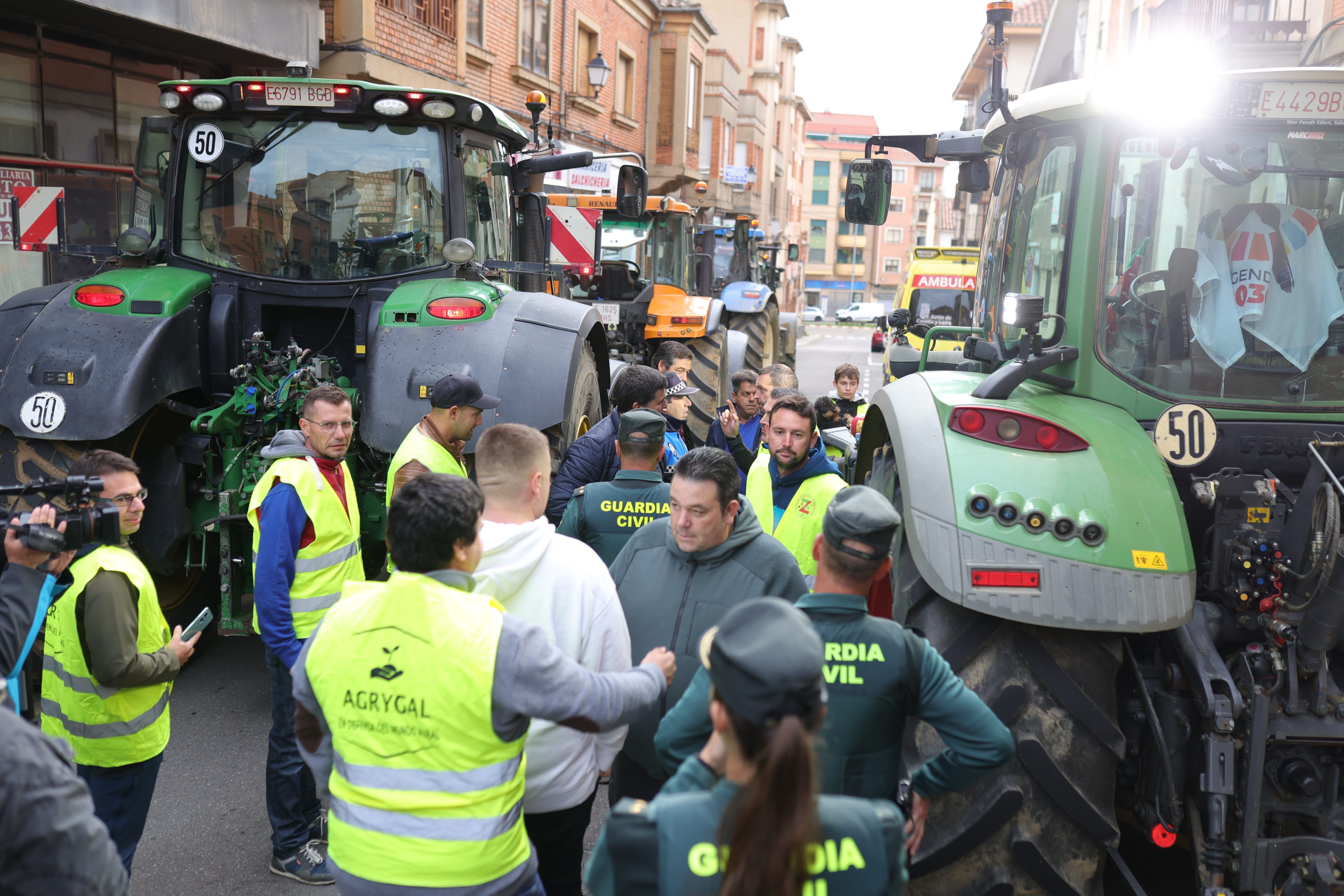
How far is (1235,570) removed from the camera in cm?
307

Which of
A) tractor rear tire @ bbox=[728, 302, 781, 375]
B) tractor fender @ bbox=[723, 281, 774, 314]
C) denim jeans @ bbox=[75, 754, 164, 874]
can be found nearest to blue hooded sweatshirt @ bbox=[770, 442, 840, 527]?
denim jeans @ bbox=[75, 754, 164, 874]

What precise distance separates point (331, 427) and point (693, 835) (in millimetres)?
2765

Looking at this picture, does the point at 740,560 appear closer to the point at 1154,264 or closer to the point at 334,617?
the point at 334,617

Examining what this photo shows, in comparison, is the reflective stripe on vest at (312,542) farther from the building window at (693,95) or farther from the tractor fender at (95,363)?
the building window at (693,95)

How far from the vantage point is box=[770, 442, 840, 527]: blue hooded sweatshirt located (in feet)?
14.4

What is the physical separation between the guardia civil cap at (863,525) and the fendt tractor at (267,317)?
2.90 metres

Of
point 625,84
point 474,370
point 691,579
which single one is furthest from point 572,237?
point 625,84

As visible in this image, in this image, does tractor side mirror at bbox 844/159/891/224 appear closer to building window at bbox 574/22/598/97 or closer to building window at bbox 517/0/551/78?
building window at bbox 517/0/551/78

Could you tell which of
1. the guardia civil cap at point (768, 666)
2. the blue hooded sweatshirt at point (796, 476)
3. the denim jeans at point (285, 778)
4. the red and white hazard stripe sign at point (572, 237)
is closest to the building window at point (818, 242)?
the red and white hazard stripe sign at point (572, 237)

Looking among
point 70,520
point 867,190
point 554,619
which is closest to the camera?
point 70,520

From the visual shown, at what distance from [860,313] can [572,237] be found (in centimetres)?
5361

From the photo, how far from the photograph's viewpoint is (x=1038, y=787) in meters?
2.85

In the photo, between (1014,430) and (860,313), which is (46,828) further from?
(860,313)

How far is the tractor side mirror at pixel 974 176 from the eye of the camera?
512 cm
